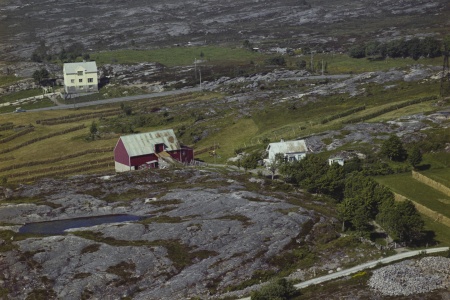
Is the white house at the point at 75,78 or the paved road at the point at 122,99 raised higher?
the white house at the point at 75,78

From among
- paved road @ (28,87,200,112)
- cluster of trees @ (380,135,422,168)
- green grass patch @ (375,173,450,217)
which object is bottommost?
paved road @ (28,87,200,112)

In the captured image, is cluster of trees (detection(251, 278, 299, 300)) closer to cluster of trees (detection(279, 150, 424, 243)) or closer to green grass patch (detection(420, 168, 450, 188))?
cluster of trees (detection(279, 150, 424, 243))

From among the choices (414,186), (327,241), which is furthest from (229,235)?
(414,186)

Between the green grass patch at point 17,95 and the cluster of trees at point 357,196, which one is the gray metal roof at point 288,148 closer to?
the cluster of trees at point 357,196

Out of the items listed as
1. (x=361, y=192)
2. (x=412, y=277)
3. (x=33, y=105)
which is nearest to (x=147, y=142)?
(x=361, y=192)

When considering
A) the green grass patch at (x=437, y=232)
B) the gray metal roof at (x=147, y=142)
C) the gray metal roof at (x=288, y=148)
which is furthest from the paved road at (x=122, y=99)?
the green grass patch at (x=437, y=232)

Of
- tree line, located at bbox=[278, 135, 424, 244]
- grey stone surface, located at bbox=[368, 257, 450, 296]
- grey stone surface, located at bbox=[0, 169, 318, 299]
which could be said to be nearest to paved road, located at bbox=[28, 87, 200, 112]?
grey stone surface, located at bbox=[0, 169, 318, 299]

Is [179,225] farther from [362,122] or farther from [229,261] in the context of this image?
[362,122]

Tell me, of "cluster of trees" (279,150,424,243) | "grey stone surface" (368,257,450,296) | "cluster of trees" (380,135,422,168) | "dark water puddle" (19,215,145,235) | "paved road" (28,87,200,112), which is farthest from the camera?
"paved road" (28,87,200,112)
